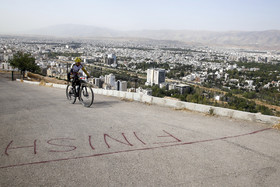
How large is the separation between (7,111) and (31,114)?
938mm

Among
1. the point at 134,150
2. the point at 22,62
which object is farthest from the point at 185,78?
the point at 134,150

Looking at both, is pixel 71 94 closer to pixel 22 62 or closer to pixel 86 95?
pixel 86 95

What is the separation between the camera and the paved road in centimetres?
368

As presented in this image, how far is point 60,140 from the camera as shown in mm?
5141

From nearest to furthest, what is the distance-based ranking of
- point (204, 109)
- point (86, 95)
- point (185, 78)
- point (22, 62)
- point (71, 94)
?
point (204, 109)
point (86, 95)
point (71, 94)
point (22, 62)
point (185, 78)

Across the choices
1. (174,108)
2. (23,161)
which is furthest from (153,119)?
(23,161)

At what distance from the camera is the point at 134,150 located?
15.4 ft

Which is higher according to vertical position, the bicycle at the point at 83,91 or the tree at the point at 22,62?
the tree at the point at 22,62

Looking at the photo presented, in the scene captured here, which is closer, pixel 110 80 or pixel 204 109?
pixel 204 109

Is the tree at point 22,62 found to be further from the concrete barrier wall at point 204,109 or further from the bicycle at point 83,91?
the bicycle at point 83,91

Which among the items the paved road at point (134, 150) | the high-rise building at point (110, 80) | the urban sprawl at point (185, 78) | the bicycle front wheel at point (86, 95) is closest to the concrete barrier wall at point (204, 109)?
the paved road at point (134, 150)

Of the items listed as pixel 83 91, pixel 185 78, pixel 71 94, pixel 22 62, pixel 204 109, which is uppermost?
pixel 22 62

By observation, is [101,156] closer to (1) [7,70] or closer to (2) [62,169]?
(2) [62,169]

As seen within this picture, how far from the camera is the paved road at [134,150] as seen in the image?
3.68m
